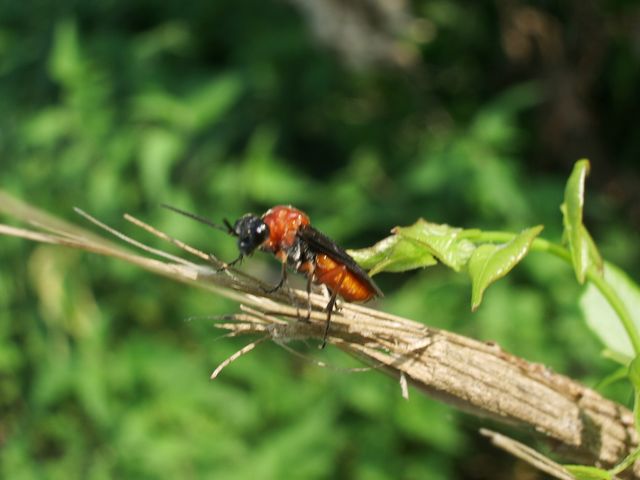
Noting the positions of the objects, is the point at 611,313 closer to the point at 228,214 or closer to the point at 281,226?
the point at 281,226

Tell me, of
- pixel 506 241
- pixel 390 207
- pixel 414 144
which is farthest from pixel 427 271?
pixel 506 241

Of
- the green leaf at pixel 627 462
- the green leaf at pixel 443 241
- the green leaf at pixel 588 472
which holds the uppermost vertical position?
the green leaf at pixel 443 241

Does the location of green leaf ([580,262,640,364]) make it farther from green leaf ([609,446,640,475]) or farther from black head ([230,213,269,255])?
black head ([230,213,269,255])

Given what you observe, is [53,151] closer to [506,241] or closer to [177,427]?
[177,427]

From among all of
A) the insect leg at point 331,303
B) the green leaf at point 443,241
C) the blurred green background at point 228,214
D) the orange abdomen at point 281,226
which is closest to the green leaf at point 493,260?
the green leaf at point 443,241

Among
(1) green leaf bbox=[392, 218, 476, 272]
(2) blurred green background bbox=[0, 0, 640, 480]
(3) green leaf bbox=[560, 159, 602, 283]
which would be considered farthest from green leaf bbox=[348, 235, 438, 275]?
(2) blurred green background bbox=[0, 0, 640, 480]

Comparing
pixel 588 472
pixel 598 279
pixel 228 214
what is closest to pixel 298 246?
pixel 598 279

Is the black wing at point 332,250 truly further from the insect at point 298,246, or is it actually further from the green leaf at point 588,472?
the green leaf at point 588,472
